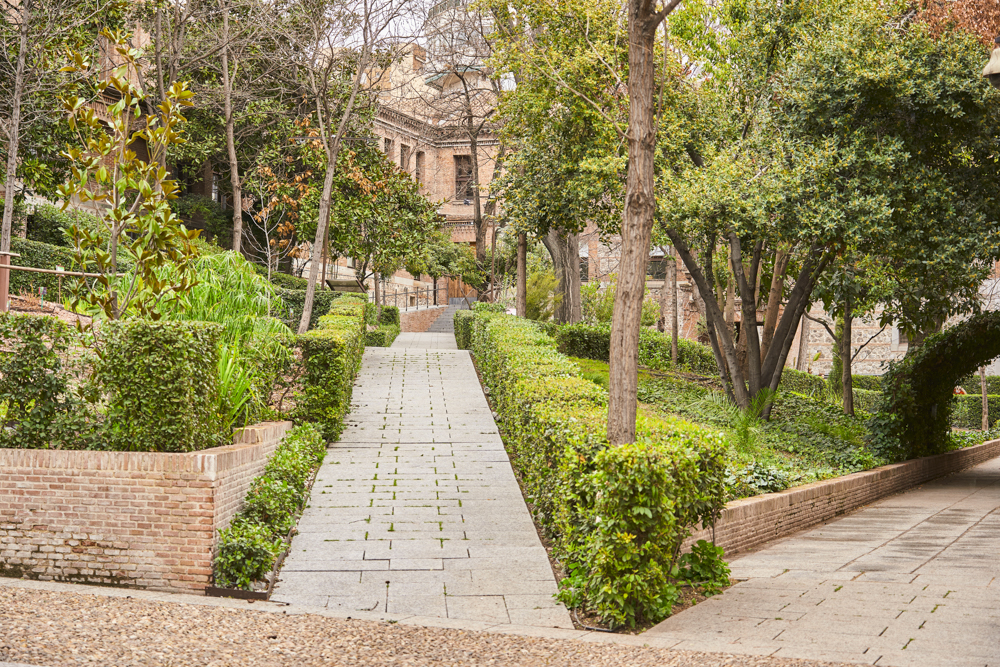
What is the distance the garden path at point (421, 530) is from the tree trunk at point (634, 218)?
55.4 inches

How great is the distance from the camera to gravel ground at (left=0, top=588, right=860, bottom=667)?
179 inches

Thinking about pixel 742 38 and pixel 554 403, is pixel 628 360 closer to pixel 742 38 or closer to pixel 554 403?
pixel 554 403

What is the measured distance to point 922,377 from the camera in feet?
47.7

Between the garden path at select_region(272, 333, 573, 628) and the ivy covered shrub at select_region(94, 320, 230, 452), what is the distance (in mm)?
1411

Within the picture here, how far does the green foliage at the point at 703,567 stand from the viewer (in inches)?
251

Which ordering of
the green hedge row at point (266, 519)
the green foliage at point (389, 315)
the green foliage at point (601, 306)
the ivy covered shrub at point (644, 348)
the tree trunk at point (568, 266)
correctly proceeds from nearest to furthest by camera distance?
the green hedge row at point (266, 519) < the tree trunk at point (568, 266) < the ivy covered shrub at point (644, 348) < the green foliage at point (601, 306) < the green foliage at point (389, 315)

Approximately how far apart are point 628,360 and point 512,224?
10.8 m

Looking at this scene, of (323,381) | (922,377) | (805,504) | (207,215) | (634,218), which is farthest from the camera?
(207,215)

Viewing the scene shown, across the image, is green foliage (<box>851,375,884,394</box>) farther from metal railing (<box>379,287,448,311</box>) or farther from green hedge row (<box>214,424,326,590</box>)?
green hedge row (<box>214,424,326,590</box>)

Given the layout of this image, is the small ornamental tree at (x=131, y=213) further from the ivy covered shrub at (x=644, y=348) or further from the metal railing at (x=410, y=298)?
the metal railing at (x=410, y=298)

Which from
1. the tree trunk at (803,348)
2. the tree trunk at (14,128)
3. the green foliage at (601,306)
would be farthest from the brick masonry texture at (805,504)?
the green foliage at (601,306)

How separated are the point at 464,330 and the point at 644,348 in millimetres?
6208

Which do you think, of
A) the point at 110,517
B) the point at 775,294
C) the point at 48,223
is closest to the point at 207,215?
the point at 48,223

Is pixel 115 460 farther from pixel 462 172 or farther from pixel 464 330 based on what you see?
pixel 462 172
